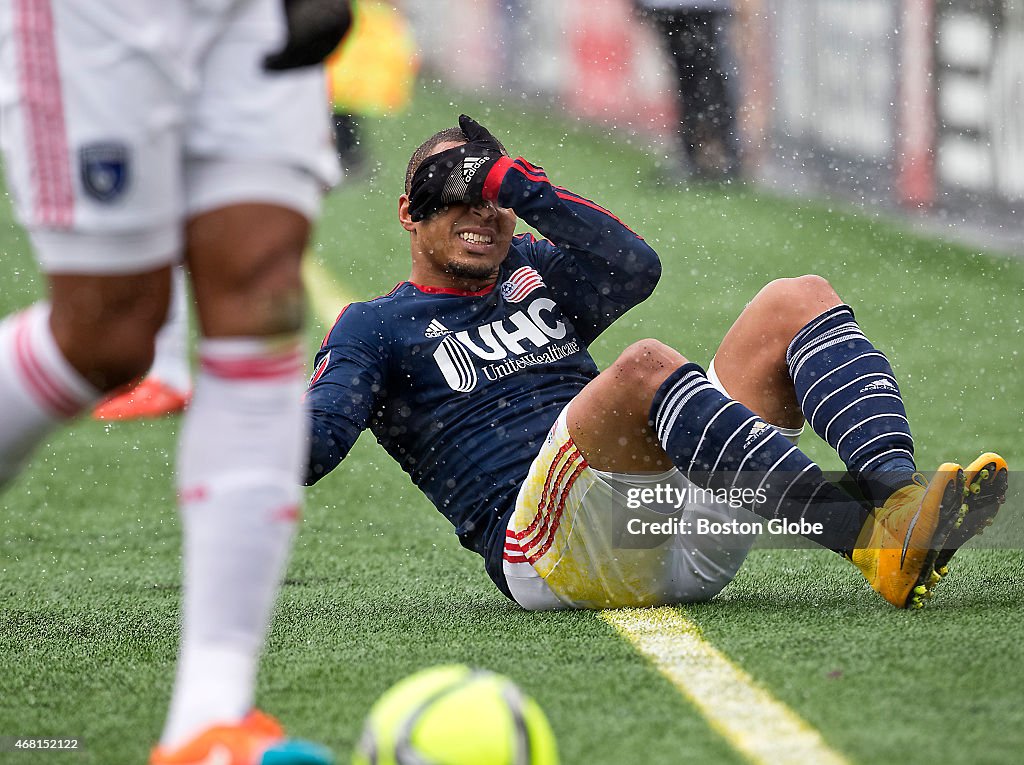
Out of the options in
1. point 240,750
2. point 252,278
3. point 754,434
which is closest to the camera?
point 240,750

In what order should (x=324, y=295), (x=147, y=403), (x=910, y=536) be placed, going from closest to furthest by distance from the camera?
(x=910, y=536)
(x=147, y=403)
(x=324, y=295)

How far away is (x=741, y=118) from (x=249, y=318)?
9566 mm

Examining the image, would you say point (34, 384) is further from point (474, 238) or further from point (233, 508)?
point (474, 238)

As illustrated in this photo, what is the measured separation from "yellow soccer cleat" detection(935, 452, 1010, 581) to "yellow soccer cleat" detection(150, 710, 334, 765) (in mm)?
1280

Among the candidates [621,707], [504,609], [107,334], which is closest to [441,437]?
[504,609]

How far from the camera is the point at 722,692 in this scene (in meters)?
2.42

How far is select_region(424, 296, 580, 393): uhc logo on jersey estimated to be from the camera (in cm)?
316

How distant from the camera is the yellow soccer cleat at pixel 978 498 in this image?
8.75ft

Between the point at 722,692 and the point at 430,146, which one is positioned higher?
the point at 430,146

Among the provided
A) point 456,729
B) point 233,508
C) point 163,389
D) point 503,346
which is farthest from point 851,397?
point 163,389

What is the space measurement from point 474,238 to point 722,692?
3.96 feet

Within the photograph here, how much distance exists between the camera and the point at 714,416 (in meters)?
2.75

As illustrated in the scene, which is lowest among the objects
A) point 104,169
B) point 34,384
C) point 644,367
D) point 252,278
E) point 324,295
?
point 324,295

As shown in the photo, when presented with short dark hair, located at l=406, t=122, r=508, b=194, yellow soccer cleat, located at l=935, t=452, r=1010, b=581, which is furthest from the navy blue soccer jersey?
yellow soccer cleat, located at l=935, t=452, r=1010, b=581
